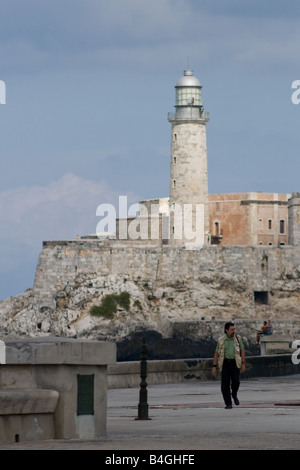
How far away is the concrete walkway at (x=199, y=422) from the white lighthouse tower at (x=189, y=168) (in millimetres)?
53318

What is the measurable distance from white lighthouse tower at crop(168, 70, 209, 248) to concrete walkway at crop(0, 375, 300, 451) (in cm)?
5332

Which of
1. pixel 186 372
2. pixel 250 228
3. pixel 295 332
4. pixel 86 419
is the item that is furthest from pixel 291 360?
pixel 250 228

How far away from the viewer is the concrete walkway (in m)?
9.65

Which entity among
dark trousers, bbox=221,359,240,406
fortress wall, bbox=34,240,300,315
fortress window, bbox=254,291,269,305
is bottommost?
dark trousers, bbox=221,359,240,406

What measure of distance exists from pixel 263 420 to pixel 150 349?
206ft

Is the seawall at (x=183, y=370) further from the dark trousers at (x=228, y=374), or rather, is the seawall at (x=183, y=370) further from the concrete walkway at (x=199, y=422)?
the dark trousers at (x=228, y=374)

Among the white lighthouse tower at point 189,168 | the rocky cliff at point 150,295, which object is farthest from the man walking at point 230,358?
the rocky cliff at point 150,295

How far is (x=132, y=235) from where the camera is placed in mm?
78688

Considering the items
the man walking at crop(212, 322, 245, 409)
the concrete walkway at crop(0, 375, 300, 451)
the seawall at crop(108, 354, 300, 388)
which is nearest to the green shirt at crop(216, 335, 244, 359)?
the man walking at crop(212, 322, 245, 409)

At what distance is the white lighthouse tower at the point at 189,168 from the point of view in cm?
7356

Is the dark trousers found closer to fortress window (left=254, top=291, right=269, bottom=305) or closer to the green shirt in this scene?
the green shirt

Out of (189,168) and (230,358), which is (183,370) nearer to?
(230,358)

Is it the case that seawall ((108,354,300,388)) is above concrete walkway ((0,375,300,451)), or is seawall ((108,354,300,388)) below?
above

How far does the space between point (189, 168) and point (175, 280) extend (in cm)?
773
